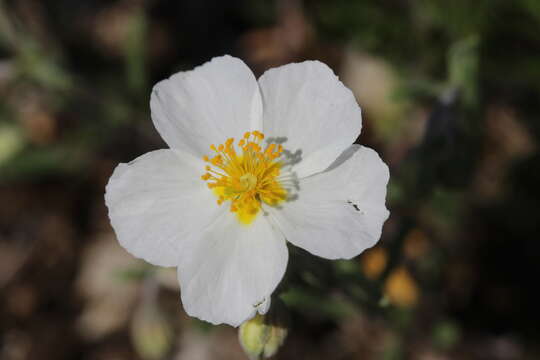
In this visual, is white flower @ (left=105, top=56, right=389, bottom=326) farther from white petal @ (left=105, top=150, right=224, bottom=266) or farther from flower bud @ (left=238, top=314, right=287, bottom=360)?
flower bud @ (left=238, top=314, right=287, bottom=360)

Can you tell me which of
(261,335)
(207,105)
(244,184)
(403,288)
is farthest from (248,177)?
(403,288)

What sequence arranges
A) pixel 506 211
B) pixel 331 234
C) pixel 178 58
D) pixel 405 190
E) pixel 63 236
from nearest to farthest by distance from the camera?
1. pixel 331 234
2. pixel 405 190
3. pixel 506 211
4. pixel 63 236
5. pixel 178 58

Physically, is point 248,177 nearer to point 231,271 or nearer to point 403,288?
point 231,271

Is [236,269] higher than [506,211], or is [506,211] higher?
[236,269]

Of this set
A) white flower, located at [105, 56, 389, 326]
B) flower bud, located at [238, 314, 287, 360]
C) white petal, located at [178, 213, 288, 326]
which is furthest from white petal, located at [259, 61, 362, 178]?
flower bud, located at [238, 314, 287, 360]

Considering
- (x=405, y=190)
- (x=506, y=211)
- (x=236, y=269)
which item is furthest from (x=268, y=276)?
(x=506, y=211)

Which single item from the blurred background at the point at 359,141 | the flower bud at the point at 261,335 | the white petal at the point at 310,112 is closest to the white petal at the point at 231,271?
the flower bud at the point at 261,335

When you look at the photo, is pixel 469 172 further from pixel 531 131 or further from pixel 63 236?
pixel 63 236
